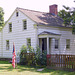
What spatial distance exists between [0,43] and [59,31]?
9.31 meters

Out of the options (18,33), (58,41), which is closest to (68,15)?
(58,41)

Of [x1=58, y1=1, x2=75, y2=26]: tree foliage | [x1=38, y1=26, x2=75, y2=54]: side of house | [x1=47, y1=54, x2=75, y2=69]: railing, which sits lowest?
[x1=47, y1=54, x2=75, y2=69]: railing

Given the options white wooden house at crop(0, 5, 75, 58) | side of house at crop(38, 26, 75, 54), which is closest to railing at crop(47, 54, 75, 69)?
white wooden house at crop(0, 5, 75, 58)

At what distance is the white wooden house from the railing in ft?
13.5

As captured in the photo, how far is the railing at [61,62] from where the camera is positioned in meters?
14.3

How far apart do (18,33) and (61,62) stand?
1010 centimetres

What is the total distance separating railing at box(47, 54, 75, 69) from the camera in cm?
1428

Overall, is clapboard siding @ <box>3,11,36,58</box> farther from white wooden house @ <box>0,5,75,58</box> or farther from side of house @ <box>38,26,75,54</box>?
side of house @ <box>38,26,75,54</box>

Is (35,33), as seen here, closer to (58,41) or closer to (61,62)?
(58,41)

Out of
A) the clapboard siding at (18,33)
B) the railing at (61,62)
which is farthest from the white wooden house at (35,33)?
the railing at (61,62)

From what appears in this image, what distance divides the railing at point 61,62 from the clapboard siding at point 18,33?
551 centimetres

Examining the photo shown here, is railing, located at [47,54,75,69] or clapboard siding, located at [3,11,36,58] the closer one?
railing, located at [47,54,75,69]

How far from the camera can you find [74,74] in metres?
12.3

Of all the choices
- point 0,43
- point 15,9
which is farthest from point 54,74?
point 0,43
